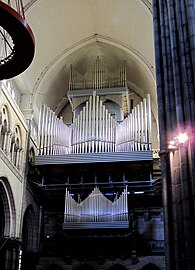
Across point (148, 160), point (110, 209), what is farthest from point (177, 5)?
point (110, 209)

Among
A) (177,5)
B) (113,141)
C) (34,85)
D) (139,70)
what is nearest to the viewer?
(177,5)

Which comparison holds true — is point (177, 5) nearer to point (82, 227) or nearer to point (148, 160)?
point (148, 160)

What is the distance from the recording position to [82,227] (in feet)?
65.5

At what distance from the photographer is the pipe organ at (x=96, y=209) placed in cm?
2005

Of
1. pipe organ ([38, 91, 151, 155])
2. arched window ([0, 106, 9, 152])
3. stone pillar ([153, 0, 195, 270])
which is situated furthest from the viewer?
pipe organ ([38, 91, 151, 155])

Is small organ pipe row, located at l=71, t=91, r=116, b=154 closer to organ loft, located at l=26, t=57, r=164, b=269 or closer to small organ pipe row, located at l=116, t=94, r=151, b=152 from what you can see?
organ loft, located at l=26, t=57, r=164, b=269

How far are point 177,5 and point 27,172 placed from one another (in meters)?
11.9

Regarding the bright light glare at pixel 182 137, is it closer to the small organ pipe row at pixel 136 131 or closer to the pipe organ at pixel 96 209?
the small organ pipe row at pixel 136 131

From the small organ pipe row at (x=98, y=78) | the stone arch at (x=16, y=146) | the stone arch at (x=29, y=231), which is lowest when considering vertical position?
the stone arch at (x=29, y=231)

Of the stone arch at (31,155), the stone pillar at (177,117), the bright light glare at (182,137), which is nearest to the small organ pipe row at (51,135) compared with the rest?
the stone arch at (31,155)

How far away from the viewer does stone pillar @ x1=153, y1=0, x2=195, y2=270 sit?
444 inches

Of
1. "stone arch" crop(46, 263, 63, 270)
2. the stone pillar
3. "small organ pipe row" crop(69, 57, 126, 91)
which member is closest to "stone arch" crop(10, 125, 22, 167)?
"small organ pipe row" crop(69, 57, 126, 91)

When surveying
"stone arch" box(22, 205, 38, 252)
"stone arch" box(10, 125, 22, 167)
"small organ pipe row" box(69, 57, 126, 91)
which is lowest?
"stone arch" box(22, 205, 38, 252)

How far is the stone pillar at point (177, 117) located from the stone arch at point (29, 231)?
12075 mm
